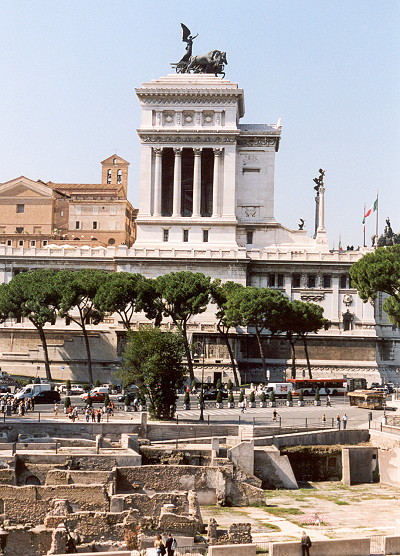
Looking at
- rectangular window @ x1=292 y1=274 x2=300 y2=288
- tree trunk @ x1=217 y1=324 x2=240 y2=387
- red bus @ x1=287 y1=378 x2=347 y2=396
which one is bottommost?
red bus @ x1=287 y1=378 x2=347 y2=396

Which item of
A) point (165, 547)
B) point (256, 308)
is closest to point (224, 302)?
point (256, 308)

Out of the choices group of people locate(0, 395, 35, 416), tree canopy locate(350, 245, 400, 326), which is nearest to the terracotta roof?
tree canopy locate(350, 245, 400, 326)

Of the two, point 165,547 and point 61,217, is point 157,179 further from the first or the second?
point 165,547

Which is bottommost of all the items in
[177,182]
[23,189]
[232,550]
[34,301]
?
[232,550]

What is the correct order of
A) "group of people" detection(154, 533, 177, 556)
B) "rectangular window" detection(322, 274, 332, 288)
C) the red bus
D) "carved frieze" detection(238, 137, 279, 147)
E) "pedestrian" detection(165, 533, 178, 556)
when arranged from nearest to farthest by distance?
"group of people" detection(154, 533, 177, 556) < "pedestrian" detection(165, 533, 178, 556) < the red bus < "rectangular window" detection(322, 274, 332, 288) < "carved frieze" detection(238, 137, 279, 147)

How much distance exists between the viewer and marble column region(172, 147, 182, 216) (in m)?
111

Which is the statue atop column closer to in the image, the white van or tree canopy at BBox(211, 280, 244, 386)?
tree canopy at BBox(211, 280, 244, 386)

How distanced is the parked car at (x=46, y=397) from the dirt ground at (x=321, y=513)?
23268 millimetres

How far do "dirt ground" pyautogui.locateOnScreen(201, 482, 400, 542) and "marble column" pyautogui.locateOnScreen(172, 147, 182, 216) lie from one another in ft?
196

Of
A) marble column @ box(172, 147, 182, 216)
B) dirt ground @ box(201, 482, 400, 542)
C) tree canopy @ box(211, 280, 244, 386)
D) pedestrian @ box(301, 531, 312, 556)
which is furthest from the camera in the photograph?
marble column @ box(172, 147, 182, 216)

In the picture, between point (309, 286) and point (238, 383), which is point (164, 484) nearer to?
point (238, 383)

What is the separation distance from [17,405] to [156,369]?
10.9 metres

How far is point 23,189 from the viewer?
132m

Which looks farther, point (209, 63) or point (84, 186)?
point (84, 186)
